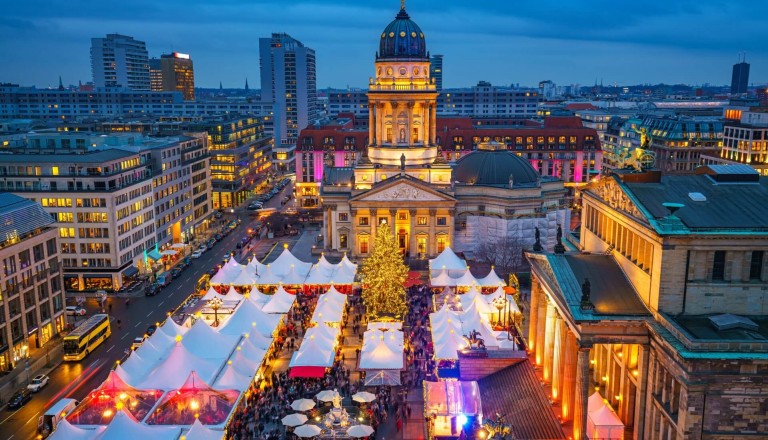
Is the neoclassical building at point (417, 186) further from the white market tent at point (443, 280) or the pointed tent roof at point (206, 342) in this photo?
the pointed tent roof at point (206, 342)

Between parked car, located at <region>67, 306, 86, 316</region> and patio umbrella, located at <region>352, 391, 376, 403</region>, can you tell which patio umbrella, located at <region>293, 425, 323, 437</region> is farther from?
parked car, located at <region>67, 306, 86, 316</region>

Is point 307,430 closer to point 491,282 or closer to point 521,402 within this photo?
point 521,402

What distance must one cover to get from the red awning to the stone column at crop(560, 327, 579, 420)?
21.7 m

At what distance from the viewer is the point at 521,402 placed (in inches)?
2042

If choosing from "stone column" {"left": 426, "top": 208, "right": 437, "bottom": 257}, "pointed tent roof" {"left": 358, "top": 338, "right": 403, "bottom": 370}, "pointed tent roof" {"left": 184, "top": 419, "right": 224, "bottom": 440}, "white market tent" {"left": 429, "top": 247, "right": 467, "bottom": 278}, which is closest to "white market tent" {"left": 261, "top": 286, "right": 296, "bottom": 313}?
"pointed tent roof" {"left": 358, "top": 338, "right": 403, "bottom": 370}

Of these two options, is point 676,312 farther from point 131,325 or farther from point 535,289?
point 131,325

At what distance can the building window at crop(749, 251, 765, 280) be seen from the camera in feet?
137

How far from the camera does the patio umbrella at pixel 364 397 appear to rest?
53219mm

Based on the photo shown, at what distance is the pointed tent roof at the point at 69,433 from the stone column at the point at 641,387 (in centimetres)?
3494

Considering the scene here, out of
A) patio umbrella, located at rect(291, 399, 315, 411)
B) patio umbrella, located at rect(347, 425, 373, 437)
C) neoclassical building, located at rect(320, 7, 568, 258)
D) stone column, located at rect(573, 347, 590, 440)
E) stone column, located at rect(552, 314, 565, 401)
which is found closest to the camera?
stone column, located at rect(573, 347, 590, 440)

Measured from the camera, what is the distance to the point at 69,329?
247 feet

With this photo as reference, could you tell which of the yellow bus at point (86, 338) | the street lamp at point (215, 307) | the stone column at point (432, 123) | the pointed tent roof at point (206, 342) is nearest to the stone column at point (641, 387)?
the pointed tent roof at point (206, 342)

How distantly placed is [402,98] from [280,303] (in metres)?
53.1

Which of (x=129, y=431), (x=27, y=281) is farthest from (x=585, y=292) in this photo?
(x=27, y=281)
